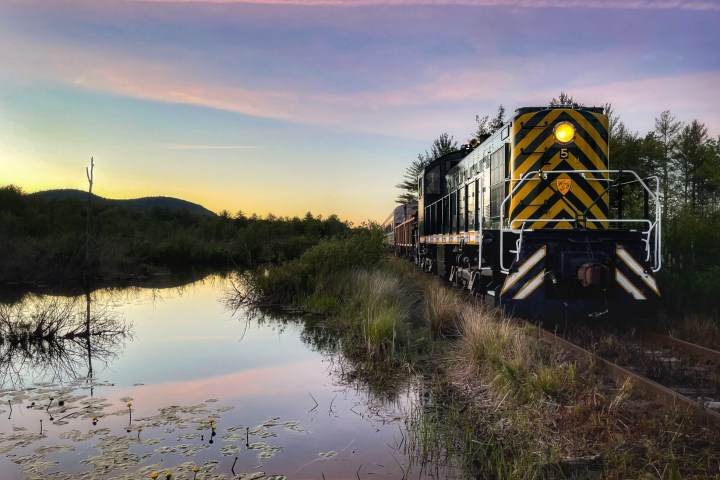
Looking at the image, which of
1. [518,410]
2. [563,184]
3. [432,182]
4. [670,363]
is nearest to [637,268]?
[563,184]

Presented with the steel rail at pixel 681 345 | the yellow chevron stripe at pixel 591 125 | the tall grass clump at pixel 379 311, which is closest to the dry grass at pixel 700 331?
the steel rail at pixel 681 345

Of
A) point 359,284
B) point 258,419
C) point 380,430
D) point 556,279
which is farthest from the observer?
point 359,284

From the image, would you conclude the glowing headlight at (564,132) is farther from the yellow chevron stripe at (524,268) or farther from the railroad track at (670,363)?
the railroad track at (670,363)

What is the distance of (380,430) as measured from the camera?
454 cm

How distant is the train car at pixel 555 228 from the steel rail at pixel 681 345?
1.56ft

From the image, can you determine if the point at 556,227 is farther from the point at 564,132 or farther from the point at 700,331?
the point at 700,331

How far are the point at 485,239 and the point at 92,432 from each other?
5965 millimetres

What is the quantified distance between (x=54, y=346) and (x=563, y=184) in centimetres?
908

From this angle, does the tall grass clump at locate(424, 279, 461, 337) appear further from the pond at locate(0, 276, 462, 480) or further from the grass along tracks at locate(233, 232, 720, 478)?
the pond at locate(0, 276, 462, 480)

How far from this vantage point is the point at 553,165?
8672 mm

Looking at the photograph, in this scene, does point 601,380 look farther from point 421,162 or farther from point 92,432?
point 421,162

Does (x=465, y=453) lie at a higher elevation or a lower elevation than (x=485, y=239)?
lower

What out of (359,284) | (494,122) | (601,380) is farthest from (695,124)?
(601,380)

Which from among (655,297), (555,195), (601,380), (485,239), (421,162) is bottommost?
(601,380)
